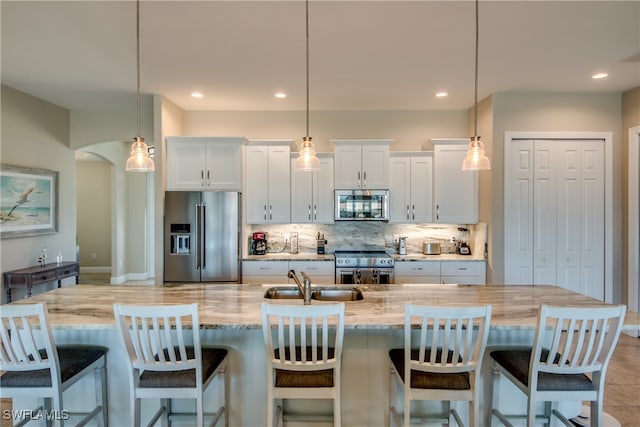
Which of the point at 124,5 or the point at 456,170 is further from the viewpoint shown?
the point at 456,170

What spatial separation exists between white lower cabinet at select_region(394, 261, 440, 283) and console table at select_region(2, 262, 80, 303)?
433 cm

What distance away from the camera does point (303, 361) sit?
1.69 m

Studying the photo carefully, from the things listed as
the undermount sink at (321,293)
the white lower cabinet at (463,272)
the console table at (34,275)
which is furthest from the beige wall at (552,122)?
the console table at (34,275)

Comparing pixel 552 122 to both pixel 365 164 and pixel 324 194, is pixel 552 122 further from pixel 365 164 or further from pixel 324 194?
pixel 324 194

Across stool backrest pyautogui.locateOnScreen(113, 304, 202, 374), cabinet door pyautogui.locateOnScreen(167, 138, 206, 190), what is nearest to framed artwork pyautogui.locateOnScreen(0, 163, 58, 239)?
cabinet door pyautogui.locateOnScreen(167, 138, 206, 190)

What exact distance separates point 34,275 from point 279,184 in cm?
310

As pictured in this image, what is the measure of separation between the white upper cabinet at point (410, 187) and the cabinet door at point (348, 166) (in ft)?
1.48

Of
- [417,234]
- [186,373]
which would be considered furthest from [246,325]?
[417,234]

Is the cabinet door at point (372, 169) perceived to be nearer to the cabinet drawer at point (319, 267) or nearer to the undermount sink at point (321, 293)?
the cabinet drawer at point (319, 267)

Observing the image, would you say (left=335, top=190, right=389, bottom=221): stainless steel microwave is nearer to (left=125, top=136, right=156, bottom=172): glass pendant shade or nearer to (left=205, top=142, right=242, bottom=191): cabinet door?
(left=205, top=142, right=242, bottom=191): cabinet door

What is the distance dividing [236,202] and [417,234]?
262 centimetres

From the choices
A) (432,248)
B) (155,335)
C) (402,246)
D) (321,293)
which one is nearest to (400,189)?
(402,246)

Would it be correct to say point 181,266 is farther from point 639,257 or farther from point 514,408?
point 639,257

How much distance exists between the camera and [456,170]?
15.0ft
